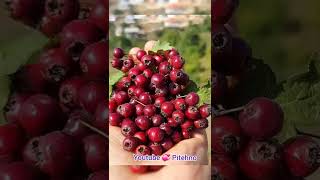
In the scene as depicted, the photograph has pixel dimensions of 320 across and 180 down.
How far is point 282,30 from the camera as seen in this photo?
5.79ft

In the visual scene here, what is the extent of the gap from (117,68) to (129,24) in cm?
12

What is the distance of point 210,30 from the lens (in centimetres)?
166

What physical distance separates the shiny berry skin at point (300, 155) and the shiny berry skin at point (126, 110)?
1.37ft

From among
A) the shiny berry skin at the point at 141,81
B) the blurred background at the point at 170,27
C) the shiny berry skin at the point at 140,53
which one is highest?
the blurred background at the point at 170,27

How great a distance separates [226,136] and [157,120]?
7.3 inches

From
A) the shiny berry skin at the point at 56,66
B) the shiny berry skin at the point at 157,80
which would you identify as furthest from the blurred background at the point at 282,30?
the shiny berry skin at the point at 56,66

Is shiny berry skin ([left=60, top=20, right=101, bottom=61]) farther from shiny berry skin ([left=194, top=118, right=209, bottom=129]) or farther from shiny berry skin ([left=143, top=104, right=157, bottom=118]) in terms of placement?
shiny berry skin ([left=194, top=118, right=209, bottom=129])

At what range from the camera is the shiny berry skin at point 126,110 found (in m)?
1.66

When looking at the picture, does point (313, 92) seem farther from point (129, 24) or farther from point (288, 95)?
point (129, 24)

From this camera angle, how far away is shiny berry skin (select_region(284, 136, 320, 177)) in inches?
64.3

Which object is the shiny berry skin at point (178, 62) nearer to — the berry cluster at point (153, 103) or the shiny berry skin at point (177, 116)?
the berry cluster at point (153, 103)

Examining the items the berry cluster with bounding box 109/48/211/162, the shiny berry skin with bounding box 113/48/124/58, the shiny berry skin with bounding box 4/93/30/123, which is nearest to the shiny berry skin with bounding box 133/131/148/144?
the berry cluster with bounding box 109/48/211/162

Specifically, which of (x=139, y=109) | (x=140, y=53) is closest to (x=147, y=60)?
(x=140, y=53)

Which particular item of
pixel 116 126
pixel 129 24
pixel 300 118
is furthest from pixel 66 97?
pixel 300 118
